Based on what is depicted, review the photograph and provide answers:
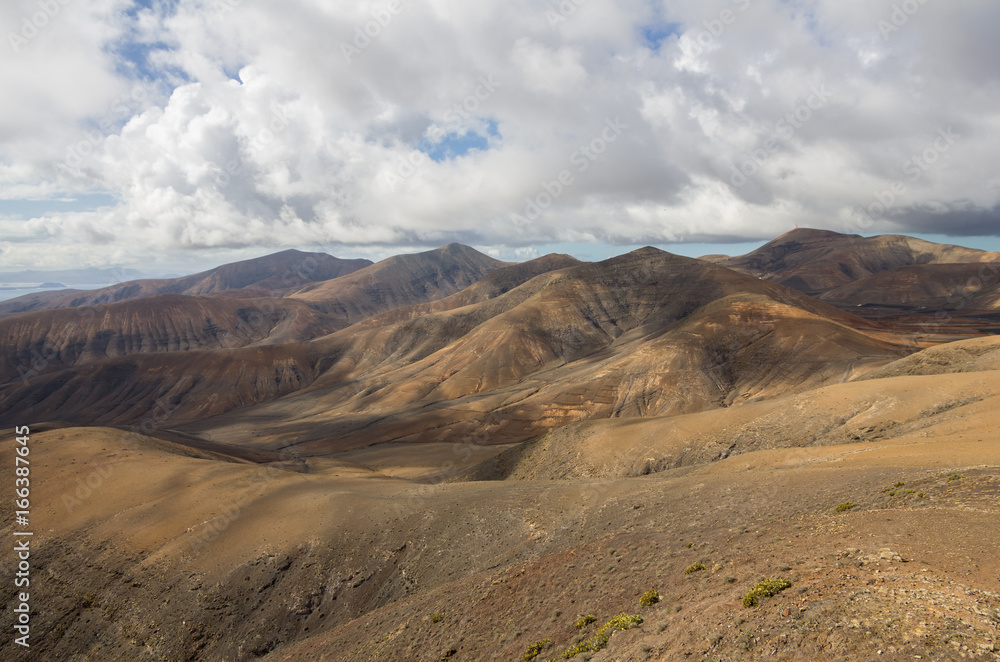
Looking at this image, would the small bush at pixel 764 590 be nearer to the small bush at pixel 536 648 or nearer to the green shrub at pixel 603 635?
the green shrub at pixel 603 635

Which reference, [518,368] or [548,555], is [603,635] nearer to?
[548,555]

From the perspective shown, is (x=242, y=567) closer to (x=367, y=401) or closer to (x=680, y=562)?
(x=680, y=562)

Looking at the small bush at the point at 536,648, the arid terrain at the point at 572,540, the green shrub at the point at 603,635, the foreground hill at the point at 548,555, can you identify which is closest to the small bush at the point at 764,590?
the arid terrain at the point at 572,540

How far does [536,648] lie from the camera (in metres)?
14.9

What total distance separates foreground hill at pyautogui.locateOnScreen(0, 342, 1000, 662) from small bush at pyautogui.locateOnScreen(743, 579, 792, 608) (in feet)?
0.60

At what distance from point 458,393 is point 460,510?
81416 millimetres

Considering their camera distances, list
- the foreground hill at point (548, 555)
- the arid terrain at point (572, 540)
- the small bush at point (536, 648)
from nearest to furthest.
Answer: the foreground hill at point (548, 555) → the arid terrain at point (572, 540) → the small bush at point (536, 648)

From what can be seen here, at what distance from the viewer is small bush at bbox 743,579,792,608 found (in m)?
11.9

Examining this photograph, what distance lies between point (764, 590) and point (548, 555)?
12123 mm

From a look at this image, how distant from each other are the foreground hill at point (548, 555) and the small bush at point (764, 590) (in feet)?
0.60

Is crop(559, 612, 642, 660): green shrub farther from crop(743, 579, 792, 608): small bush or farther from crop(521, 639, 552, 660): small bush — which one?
crop(743, 579, 792, 608): small bush

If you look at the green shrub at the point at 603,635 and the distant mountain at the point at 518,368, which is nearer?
the green shrub at the point at 603,635

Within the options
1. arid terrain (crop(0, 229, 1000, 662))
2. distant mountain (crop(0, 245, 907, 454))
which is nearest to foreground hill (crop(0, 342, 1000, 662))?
arid terrain (crop(0, 229, 1000, 662))

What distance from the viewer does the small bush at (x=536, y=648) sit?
14.6m
